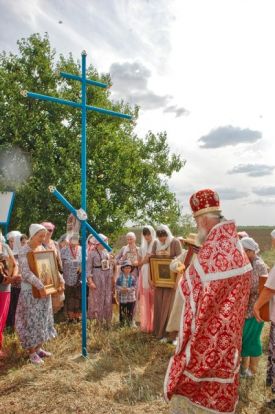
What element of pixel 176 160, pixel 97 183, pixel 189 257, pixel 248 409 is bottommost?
pixel 248 409

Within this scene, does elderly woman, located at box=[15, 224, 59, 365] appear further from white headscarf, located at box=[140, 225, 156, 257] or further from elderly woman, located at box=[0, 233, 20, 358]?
white headscarf, located at box=[140, 225, 156, 257]

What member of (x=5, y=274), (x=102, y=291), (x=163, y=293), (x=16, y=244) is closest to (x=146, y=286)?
(x=163, y=293)

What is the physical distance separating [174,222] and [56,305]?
1829 centimetres

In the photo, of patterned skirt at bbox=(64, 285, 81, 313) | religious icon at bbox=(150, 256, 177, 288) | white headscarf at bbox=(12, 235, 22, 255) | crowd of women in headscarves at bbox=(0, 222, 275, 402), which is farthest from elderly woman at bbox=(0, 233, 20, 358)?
patterned skirt at bbox=(64, 285, 81, 313)

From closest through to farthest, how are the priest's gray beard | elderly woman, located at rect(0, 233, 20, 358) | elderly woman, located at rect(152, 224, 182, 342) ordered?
the priest's gray beard, elderly woman, located at rect(0, 233, 20, 358), elderly woman, located at rect(152, 224, 182, 342)

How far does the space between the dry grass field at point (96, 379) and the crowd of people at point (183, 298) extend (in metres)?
0.28

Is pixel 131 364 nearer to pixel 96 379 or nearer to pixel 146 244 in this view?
pixel 96 379

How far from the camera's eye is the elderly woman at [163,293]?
25.1 feet

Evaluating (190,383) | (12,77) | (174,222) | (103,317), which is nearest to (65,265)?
(103,317)

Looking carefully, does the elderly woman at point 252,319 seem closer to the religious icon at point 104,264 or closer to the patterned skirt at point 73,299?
the religious icon at point 104,264

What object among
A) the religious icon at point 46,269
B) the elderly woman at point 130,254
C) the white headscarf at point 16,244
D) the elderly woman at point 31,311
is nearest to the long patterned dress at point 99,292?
the elderly woman at point 130,254

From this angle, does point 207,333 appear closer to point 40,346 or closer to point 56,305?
point 40,346

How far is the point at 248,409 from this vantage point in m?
4.92

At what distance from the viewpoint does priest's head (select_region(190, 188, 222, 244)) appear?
11.8 feet
